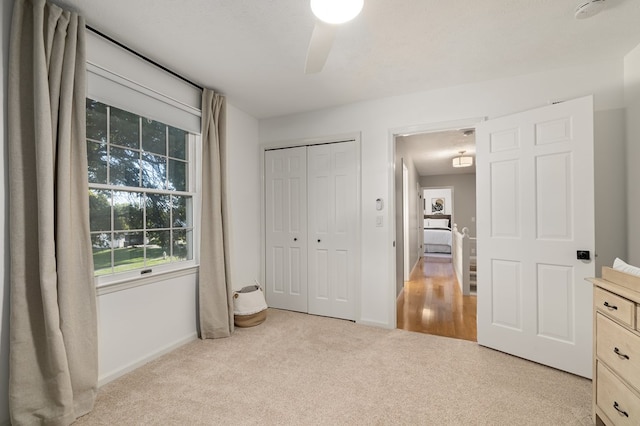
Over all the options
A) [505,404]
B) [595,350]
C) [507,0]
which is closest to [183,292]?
[505,404]

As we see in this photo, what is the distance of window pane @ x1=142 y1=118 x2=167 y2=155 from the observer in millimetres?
2420

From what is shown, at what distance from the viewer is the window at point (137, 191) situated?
209 centimetres

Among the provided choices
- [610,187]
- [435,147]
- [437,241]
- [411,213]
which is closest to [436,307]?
[610,187]

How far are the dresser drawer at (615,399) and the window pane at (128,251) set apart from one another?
10.3 ft

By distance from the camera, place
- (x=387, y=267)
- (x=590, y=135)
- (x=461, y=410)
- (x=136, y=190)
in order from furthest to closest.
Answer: (x=387, y=267) < (x=136, y=190) < (x=590, y=135) < (x=461, y=410)

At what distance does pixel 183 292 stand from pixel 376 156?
2409mm

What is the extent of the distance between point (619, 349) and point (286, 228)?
3.01 meters

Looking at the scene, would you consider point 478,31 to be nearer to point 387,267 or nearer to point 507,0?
point 507,0

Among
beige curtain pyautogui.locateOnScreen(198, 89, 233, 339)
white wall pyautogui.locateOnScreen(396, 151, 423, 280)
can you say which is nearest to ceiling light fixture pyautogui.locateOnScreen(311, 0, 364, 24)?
beige curtain pyautogui.locateOnScreen(198, 89, 233, 339)

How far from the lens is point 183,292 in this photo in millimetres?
2691

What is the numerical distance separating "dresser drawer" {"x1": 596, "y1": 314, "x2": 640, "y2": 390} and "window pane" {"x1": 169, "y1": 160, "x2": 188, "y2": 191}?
3221 mm

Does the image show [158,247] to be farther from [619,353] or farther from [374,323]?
[619,353]

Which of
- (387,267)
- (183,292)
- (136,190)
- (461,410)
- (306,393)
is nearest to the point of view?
(461,410)

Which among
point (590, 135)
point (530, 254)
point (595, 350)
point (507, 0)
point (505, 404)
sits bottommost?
point (505, 404)
